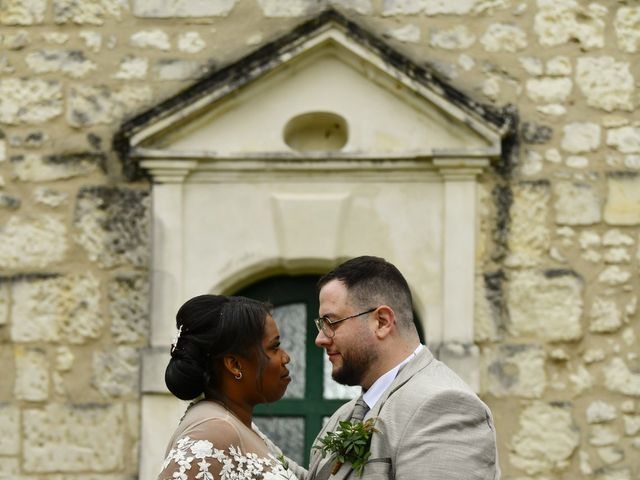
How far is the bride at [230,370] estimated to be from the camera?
3.80 metres

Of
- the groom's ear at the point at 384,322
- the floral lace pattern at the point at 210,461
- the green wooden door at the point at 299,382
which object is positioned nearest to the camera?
the floral lace pattern at the point at 210,461

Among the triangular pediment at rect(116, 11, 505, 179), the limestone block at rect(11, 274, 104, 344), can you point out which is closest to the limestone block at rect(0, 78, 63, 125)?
the triangular pediment at rect(116, 11, 505, 179)

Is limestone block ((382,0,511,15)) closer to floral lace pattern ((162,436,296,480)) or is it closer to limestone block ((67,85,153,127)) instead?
limestone block ((67,85,153,127))

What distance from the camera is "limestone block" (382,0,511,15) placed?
21.6ft

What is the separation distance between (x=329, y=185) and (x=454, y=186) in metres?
0.65

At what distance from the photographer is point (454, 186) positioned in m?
6.48

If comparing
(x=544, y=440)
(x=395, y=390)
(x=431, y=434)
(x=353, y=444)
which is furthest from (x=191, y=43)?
(x=431, y=434)

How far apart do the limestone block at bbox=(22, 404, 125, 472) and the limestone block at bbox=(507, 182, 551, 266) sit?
220 cm

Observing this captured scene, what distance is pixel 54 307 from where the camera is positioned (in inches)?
Answer: 259

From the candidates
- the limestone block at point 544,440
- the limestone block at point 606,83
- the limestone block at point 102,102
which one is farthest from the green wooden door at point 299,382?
the limestone block at point 606,83

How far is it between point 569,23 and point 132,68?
2.30m

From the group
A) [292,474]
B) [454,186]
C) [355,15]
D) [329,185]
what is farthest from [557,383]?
[292,474]

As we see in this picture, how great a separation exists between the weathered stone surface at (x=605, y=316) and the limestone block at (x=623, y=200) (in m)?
0.42

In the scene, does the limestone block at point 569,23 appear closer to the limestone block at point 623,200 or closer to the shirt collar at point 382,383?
the limestone block at point 623,200
